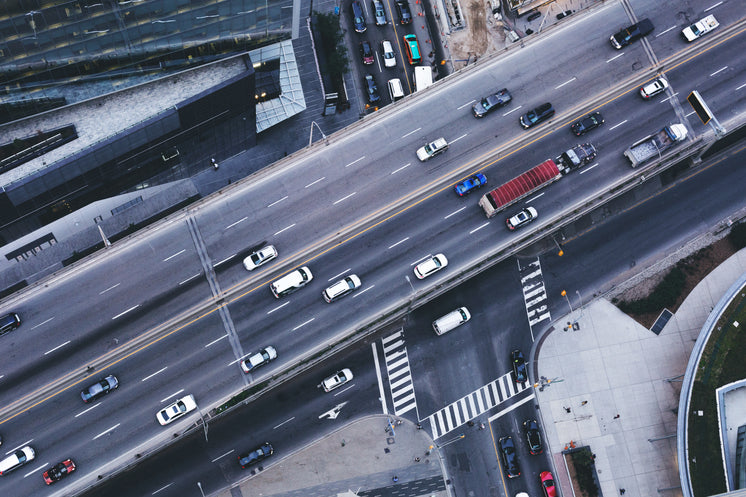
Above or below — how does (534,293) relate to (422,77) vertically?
below

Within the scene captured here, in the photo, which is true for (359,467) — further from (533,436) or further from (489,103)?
(489,103)

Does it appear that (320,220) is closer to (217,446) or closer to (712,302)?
(217,446)

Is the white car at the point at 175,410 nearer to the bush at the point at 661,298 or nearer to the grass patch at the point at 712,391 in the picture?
the bush at the point at 661,298

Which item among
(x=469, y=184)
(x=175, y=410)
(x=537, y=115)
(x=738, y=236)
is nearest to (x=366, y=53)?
(x=537, y=115)

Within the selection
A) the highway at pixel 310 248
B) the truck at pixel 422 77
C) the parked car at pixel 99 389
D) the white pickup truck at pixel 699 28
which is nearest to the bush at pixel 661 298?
the highway at pixel 310 248

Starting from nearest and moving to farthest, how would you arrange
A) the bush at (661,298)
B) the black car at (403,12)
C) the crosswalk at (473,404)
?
the crosswalk at (473,404) < the bush at (661,298) < the black car at (403,12)

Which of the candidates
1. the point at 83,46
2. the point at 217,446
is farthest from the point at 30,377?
the point at 83,46
